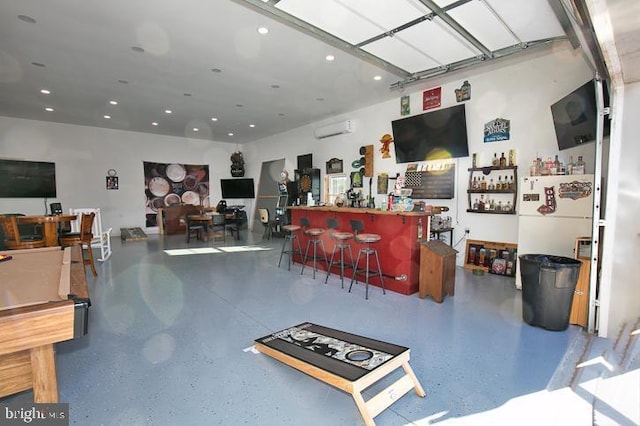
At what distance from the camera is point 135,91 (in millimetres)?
6180

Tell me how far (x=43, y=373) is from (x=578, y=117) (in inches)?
213

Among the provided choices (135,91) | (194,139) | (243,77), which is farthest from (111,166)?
(243,77)

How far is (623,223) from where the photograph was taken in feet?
9.35

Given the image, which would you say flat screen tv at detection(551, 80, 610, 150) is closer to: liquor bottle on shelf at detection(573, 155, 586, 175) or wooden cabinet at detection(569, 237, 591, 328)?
liquor bottle on shelf at detection(573, 155, 586, 175)

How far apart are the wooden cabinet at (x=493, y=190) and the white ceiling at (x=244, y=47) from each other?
181 centimetres

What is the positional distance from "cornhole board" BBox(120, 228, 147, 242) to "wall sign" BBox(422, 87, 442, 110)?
8.42 m

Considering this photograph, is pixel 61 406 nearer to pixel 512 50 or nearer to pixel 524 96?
pixel 512 50

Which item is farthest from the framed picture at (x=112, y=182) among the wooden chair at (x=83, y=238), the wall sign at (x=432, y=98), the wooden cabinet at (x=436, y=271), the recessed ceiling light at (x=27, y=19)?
the wooden cabinet at (x=436, y=271)

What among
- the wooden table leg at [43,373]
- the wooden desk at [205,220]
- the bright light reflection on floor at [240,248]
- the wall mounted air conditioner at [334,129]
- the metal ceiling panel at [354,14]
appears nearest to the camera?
the wooden table leg at [43,373]

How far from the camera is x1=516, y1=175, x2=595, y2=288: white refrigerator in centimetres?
391

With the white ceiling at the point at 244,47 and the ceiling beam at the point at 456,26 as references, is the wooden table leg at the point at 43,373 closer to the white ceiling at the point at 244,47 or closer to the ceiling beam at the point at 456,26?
the white ceiling at the point at 244,47

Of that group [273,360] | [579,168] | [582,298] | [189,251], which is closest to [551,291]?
[582,298]

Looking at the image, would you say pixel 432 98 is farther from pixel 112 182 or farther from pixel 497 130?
pixel 112 182

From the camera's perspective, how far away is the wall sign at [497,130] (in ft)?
16.6
